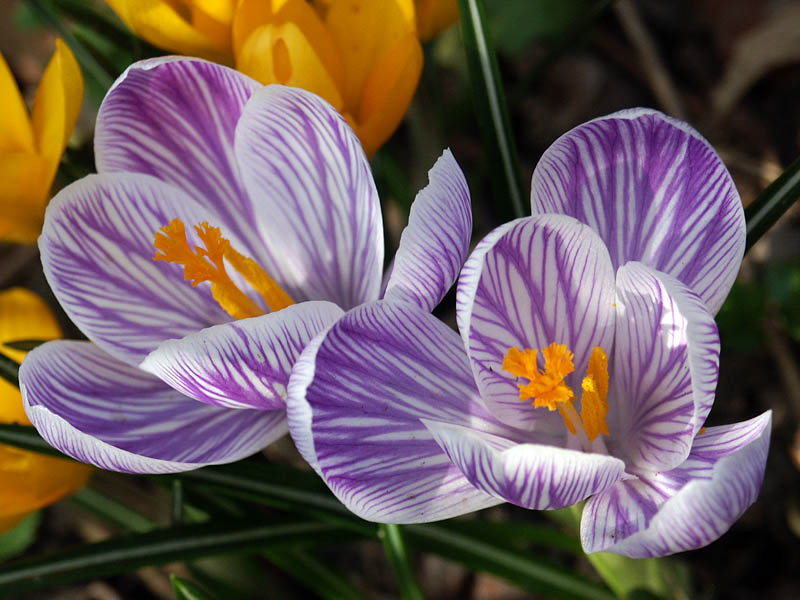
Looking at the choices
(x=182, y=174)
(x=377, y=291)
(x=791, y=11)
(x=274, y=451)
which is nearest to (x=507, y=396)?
(x=377, y=291)

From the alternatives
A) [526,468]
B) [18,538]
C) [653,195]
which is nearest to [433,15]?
[653,195]

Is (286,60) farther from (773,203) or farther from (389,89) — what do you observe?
(773,203)

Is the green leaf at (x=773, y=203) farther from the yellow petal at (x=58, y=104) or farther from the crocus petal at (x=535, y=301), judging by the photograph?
the yellow petal at (x=58, y=104)

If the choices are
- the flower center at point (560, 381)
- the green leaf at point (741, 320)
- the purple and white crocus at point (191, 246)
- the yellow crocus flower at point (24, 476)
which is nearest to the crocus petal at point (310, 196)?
the purple and white crocus at point (191, 246)

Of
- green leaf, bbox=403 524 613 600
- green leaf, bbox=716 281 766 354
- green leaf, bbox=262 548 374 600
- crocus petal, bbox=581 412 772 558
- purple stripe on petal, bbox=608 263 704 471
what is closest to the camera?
crocus petal, bbox=581 412 772 558

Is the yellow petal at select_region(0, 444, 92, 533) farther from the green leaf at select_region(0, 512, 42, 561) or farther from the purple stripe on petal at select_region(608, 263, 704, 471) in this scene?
the purple stripe on petal at select_region(608, 263, 704, 471)

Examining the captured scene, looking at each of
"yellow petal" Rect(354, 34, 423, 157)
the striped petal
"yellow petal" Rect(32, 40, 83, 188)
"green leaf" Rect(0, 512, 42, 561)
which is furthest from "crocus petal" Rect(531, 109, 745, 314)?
"green leaf" Rect(0, 512, 42, 561)
